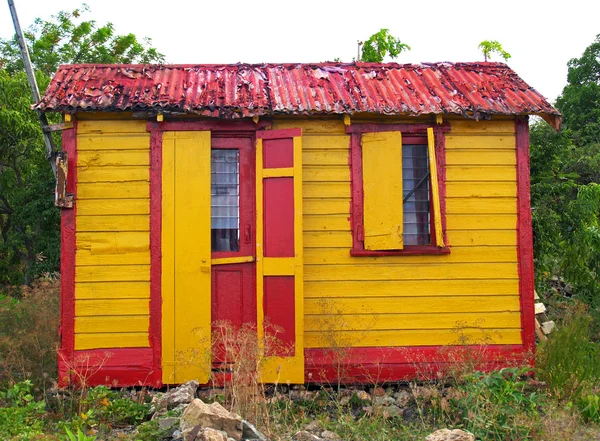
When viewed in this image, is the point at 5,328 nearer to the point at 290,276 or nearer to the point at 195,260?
the point at 195,260

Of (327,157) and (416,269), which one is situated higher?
(327,157)

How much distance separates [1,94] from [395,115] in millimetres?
8968

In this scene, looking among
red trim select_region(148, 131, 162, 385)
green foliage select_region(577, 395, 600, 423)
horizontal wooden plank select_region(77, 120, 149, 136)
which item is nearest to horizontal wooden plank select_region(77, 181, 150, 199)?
red trim select_region(148, 131, 162, 385)

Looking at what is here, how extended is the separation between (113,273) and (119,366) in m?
0.96

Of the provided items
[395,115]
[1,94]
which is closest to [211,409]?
[395,115]

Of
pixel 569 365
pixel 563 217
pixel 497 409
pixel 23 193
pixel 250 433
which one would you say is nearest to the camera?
pixel 250 433

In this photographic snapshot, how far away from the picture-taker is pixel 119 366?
5918 millimetres

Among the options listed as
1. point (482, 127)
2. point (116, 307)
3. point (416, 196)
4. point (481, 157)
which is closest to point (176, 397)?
point (116, 307)

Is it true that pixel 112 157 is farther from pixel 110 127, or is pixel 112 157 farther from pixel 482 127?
pixel 482 127

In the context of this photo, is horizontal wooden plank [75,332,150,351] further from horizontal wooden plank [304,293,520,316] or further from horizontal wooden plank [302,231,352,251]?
horizontal wooden plank [302,231,352,251]

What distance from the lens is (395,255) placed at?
20.1 feet

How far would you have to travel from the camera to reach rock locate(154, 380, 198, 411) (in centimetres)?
516

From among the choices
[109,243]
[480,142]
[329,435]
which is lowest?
[329,435]

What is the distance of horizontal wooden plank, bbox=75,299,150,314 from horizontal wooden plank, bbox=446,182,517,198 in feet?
11.3
